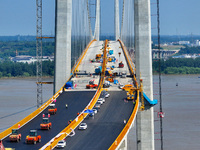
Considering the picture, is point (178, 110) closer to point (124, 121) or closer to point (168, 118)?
point (168, 118)

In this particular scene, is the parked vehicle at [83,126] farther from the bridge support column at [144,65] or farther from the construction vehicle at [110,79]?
the construction vehicle at [110,79]

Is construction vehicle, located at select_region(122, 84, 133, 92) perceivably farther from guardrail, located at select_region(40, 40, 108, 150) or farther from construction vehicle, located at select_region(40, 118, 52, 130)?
construction vehicle, located at select_region(40, 118, 52, 130)

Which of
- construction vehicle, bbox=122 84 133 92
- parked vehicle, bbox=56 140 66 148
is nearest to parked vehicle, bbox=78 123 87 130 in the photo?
parked vehicle, bbox=56 140 66 148

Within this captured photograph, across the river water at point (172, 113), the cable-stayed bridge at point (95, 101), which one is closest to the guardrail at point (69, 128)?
the cable-stayed bridge at point (95, 101)

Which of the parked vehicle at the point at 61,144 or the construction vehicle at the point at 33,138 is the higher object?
the construction vehicle at the point at 33,138

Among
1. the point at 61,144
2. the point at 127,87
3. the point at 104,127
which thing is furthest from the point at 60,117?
the point at 127,87

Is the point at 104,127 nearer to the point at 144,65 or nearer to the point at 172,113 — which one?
the point at 144,65

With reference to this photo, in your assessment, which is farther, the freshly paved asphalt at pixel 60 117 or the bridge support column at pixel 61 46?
the bridge support column at pixel 61 46
